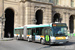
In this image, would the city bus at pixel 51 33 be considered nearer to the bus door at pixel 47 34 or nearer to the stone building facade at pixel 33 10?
the bus door at pixel 47 34

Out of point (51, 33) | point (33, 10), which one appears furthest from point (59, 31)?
point (33, 10)

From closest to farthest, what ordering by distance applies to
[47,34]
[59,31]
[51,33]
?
[51,33]
[59,31]
[47,34]

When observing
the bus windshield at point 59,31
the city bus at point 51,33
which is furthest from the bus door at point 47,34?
the bus windshield at point 59,31

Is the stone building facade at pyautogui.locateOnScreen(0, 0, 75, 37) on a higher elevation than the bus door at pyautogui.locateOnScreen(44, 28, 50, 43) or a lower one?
higher

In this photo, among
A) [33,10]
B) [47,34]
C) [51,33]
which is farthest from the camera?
[33,10]

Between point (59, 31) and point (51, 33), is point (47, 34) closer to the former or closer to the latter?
point (51, 33)

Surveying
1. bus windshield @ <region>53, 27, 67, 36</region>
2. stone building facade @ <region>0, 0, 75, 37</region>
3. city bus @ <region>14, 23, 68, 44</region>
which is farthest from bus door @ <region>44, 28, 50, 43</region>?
stone building facade @ <region>0, 0, 75, 37</region>

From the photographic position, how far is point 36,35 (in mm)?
17953

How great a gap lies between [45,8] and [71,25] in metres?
15.8

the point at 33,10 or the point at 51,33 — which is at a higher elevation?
the point at 33,10

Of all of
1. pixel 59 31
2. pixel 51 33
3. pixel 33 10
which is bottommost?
pixel 51 33

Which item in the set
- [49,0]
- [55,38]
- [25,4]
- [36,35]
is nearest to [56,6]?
[49,0]

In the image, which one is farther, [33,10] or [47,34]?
[33,10]

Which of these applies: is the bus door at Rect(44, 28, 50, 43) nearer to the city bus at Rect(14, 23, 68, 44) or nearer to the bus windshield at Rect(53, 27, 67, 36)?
the city bus at Rect(14, 23, 68, 44)
